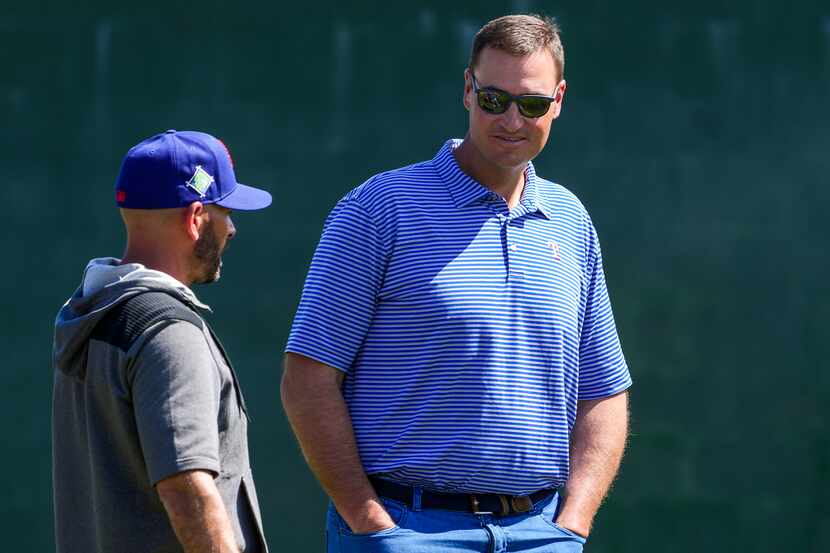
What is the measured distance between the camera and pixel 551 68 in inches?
106

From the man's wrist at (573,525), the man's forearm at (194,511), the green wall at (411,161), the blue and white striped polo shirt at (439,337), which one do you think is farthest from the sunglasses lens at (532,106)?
the green wall at (411,161)

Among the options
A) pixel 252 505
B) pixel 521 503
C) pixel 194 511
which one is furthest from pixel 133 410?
pixel 521 503

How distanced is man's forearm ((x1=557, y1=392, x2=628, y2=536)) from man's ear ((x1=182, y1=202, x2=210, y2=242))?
1.02 meters

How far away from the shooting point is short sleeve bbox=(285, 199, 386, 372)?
2502 millimetres

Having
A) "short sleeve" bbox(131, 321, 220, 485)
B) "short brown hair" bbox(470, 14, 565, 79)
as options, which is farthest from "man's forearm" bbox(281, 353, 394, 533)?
"short brown hair" bbox(470, 14, 565, 79)

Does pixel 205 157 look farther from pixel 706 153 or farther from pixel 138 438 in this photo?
pixel 706 153

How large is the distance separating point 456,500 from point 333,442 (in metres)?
0.27

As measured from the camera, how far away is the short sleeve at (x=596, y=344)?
9.23ft

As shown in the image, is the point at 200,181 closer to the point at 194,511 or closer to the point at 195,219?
the point at 195,219

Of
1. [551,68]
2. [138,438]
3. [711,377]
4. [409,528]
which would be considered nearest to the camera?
[138,438]

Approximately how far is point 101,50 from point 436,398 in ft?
8.60

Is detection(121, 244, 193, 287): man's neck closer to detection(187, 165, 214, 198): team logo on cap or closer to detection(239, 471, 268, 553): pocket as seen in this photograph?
detection(187, 165, 214, 198): team logo on cap

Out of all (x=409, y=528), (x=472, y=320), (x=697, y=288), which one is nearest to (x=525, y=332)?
(x=472, y=320)

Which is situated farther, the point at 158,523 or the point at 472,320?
the point at 472,320
